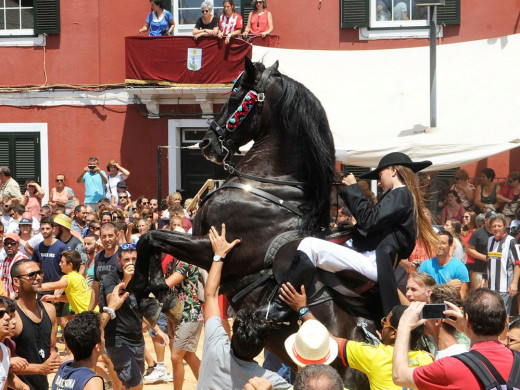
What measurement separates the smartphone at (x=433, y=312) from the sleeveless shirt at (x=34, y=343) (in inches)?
143

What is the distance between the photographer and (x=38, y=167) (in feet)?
65.3

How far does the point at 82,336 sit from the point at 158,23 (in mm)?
13908

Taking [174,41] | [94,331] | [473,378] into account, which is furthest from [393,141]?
[473,378]

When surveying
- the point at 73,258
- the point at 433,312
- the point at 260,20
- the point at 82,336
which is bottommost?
the point at 73,258

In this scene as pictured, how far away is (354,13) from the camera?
737 inches

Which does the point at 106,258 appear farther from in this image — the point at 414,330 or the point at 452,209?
the point at 452,209

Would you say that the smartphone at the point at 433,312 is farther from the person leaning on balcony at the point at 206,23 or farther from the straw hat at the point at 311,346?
the person leaning on balcony at the point at 206,23

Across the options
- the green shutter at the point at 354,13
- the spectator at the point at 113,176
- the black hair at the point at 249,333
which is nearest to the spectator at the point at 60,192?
the spectator at the point at 113,176

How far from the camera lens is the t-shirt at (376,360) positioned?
205 inches

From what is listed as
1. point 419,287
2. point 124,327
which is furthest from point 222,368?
point 124,327

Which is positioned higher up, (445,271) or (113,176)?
(113,176)

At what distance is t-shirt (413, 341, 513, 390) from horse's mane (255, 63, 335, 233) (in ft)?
7.34

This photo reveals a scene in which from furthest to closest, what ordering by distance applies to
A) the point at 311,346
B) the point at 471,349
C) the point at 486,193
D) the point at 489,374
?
the point at 486,193
the point at 311,346
the point at 471,349
the point at 489,374

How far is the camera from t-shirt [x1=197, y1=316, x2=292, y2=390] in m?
4.94
